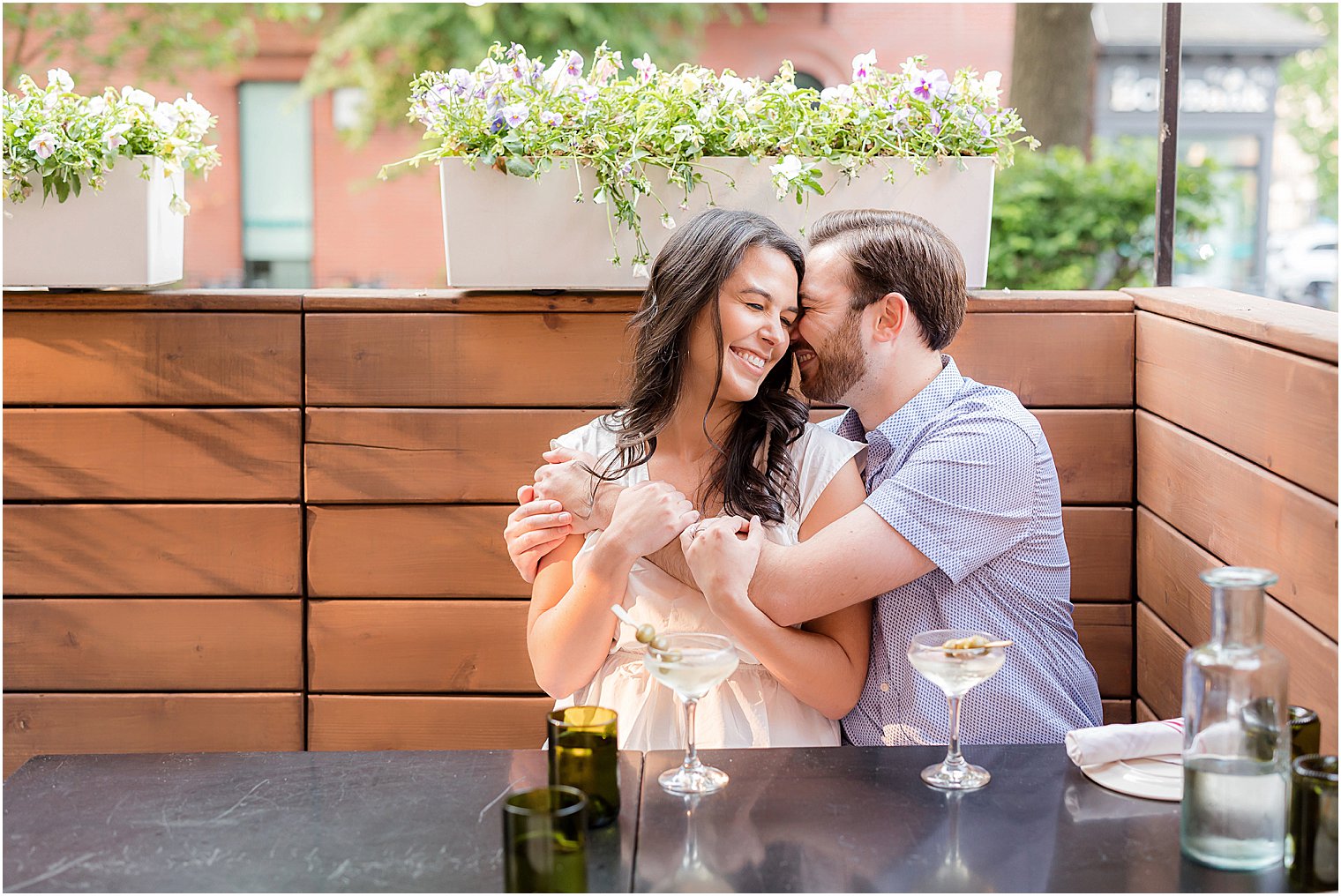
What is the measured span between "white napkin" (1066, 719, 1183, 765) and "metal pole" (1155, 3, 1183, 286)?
125cm

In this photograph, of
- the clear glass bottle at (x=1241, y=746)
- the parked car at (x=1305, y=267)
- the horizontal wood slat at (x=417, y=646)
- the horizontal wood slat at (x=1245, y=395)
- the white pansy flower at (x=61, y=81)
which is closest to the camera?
the clear glass bottle at (x=1241, y=746)

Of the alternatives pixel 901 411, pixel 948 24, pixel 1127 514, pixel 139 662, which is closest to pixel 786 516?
pixel 901 411

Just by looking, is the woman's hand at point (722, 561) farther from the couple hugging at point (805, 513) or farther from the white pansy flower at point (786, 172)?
the white pansy flower at point (786, 172)

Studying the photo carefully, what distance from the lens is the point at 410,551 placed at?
2.47 m

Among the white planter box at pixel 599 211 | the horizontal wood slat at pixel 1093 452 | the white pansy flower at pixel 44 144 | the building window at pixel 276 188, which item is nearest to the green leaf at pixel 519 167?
the white planter box at pixel 599 211

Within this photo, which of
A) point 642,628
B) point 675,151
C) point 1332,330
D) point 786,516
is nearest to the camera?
point 642,628

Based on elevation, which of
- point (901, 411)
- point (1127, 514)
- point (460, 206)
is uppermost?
point (460, 206)

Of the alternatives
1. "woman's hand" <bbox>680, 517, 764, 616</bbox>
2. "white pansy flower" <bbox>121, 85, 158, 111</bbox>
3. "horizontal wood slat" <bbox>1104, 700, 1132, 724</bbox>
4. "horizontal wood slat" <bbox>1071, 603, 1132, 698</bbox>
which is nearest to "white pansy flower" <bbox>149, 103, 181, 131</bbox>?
"white pansy flower" <bbox>121, 85, 158, 111</bbox>

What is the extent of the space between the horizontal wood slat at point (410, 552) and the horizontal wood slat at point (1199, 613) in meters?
1.15

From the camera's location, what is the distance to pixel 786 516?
2.03m

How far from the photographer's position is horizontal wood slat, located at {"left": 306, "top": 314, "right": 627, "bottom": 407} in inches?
94.7

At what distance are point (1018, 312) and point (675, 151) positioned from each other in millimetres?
702

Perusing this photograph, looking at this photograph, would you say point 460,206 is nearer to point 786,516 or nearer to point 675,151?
point 675,151

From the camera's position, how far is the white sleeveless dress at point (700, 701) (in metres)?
1.93
